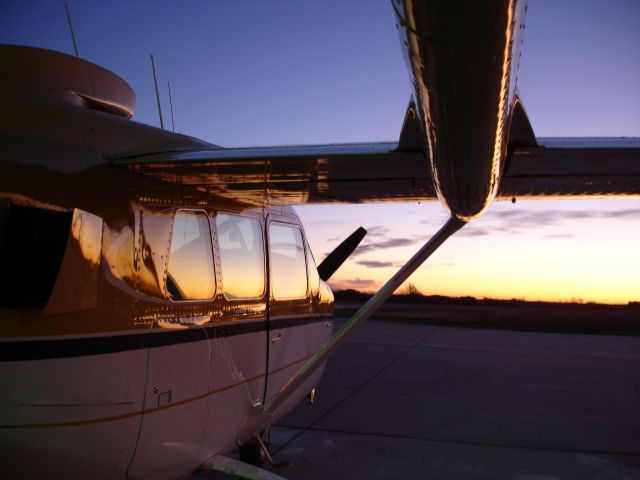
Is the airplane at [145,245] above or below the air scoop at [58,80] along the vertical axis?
below

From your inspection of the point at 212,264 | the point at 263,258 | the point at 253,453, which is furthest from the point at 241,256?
the point at 253,453

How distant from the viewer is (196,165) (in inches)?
115

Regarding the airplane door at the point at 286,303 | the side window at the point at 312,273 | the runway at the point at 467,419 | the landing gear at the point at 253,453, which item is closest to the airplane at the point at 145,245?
the airplane door at the point at 286,303

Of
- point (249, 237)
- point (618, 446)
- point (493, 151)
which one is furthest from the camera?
point (618, 446)

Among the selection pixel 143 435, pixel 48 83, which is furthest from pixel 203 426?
pixel 48 83

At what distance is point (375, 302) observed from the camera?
360cm

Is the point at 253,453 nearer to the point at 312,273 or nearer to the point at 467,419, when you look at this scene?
the point at 312,273

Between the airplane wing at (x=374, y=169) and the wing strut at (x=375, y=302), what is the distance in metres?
0.34

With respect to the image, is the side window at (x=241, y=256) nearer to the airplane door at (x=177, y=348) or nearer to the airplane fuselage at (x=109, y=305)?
the airplane fuselage at (x=109, y=305)

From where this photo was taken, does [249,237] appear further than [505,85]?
Yes

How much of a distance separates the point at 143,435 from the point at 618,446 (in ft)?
18.6

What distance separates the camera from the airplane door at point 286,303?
172 inches

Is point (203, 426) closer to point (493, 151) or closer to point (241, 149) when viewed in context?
point (241, 149)

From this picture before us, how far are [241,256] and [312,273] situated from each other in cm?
143
